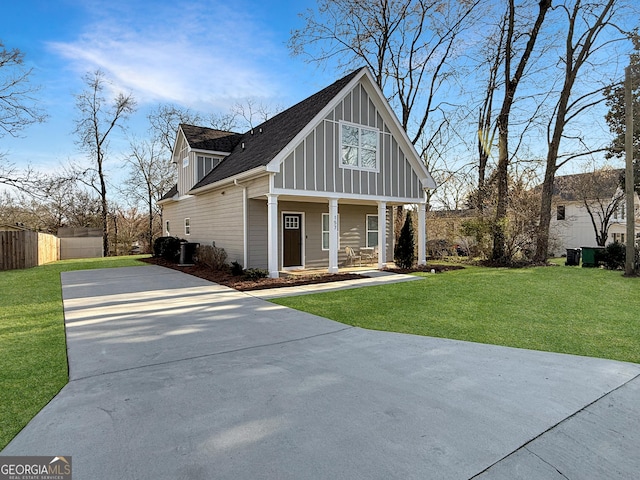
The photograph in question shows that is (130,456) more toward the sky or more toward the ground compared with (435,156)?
more toward the ground

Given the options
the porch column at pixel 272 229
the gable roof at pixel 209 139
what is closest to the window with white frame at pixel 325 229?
the porch column at pixel 272 229

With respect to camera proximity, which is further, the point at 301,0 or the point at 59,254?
the point at 59,254

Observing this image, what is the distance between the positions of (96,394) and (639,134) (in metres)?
23.5

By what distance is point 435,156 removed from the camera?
23438mm

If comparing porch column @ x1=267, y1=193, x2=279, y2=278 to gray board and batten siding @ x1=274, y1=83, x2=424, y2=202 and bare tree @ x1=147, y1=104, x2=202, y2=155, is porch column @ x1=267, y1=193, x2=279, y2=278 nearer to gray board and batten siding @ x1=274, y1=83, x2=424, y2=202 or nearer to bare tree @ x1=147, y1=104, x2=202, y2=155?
gray board and batten siding @ x1=274, y1=83, x2=424, y2=202

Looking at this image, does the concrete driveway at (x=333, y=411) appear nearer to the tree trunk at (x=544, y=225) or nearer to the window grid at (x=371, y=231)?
the window grid at (x=371, y=231)

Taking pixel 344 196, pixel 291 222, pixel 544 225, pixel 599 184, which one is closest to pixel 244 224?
pixel 291 222

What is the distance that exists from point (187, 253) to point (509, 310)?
13.2 m

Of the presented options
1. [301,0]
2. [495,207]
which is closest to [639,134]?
[495,207]

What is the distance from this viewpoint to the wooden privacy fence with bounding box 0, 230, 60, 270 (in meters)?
14.9

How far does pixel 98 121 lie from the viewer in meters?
28.0

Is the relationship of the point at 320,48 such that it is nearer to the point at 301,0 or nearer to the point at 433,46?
the point at 301,0

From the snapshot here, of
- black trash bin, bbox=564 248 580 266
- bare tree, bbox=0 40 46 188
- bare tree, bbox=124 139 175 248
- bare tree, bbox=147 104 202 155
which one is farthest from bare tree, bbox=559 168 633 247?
bare tree, bbox=124 139 175 248

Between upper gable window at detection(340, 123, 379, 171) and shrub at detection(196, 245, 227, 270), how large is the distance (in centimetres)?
569
